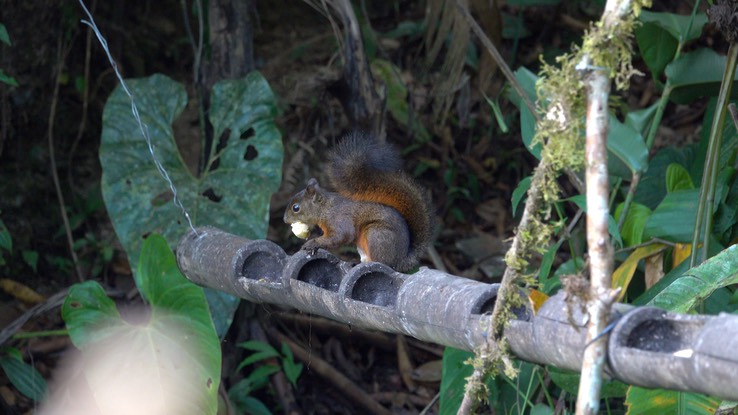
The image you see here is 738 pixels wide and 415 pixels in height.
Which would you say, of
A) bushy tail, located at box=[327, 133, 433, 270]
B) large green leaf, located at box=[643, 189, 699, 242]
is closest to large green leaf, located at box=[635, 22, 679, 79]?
large green leaf, located at box=[643, 189, 699, 242]

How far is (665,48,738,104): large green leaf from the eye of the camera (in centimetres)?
336

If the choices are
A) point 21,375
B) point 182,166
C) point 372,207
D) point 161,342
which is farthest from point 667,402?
point 21,375

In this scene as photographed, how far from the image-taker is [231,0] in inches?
170

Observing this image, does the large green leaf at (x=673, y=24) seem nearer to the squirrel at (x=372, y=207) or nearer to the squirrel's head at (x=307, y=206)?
the squirrel at (x=372, y=207)

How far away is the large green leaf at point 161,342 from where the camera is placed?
321cm

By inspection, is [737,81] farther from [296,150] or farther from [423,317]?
[296,150]

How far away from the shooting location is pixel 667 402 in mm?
2633

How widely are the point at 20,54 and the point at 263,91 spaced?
131 centimetres

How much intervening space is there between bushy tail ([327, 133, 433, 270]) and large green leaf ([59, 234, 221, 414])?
64 centimetres

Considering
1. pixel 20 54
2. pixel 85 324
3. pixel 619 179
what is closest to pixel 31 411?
pixel 85 324

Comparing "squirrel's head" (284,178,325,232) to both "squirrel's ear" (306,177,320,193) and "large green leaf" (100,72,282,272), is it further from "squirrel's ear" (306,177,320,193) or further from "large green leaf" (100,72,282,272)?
"large green leaf" (100,72,282,272)

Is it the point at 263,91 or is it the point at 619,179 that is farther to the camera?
the point at 263,91

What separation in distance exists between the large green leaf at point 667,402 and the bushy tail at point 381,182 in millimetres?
854

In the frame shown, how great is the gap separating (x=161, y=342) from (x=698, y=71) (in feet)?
7.01
